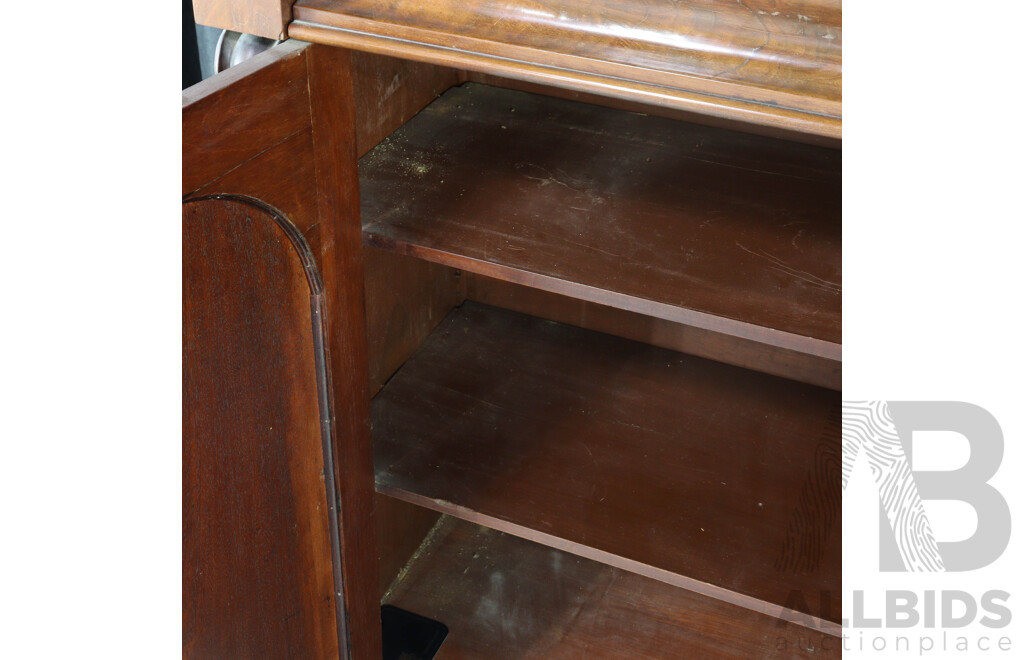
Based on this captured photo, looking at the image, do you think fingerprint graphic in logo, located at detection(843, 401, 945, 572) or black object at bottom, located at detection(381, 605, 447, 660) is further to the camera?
black object at bottom, located at detection(381, 605, 447, 660)

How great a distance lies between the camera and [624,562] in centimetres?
87

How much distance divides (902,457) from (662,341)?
1.33 feet

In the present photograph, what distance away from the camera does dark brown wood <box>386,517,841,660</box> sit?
1104 millimetres

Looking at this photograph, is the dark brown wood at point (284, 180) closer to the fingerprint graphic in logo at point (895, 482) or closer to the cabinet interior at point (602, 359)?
the cabinet interior at point (602, 359)

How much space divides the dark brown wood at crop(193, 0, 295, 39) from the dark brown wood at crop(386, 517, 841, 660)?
784 mm

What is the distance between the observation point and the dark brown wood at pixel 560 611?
3.62 ft

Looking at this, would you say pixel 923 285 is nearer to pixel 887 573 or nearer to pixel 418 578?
pixel 887 573

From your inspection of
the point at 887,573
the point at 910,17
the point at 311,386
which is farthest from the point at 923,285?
the point at 311,386

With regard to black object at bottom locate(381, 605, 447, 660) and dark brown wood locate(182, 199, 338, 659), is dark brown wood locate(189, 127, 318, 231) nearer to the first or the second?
dark brown wood locate(182, 199, 338, 659)

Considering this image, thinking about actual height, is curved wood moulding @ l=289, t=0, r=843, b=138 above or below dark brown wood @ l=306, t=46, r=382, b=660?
above

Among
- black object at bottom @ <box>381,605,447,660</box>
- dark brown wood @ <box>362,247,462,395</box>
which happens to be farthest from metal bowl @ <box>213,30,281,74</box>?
black object at bottom @ <box>381,605,447,660</box>

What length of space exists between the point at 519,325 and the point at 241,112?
58cm

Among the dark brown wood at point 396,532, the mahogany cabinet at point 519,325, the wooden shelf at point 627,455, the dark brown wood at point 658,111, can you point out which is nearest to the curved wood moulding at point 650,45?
the mahogany cabinet at point 519,325

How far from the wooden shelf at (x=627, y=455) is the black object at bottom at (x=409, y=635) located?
0.31 meters
